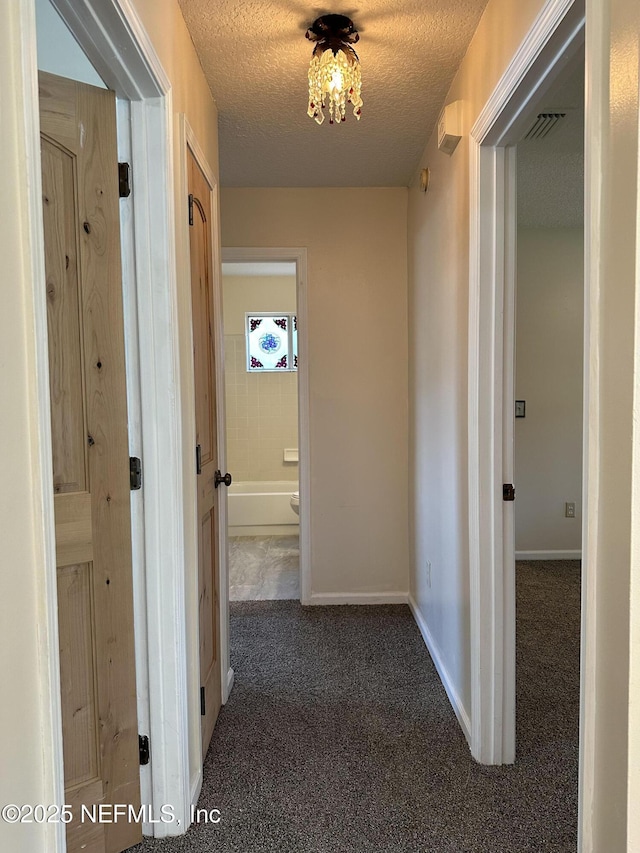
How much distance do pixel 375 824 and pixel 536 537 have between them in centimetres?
305

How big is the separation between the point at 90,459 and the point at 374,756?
1.43 m

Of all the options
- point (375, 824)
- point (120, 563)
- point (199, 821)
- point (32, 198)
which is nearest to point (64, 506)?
point (120, 563)

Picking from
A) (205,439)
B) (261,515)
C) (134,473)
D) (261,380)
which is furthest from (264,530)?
(134,473)

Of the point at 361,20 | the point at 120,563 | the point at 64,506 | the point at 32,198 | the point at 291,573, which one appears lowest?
the point at 291,573

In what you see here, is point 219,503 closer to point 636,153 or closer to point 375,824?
point 375,824

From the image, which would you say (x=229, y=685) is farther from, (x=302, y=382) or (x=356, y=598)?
(x=302, y=382)

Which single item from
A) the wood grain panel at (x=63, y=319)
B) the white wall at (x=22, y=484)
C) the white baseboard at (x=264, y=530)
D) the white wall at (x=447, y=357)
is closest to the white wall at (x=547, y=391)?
the white wall at (x=447, y=357)

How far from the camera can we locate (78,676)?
1.44 meters

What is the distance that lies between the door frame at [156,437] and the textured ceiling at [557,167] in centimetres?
111

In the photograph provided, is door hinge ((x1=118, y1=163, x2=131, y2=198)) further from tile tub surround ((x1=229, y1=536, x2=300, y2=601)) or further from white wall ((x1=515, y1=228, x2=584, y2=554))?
white wall ((x1=515, y1=228, x2=584, y2=554))

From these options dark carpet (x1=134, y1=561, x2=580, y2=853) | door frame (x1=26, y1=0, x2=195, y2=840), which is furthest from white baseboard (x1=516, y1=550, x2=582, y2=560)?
door frame (x1=26, y1=0, x2=195, y2=840)

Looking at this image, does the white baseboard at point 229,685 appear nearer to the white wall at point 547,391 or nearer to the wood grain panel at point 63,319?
the wood grain panel at point 63,319

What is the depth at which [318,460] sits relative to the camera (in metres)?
Result: 3.40

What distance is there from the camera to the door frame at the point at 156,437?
1516 mm
